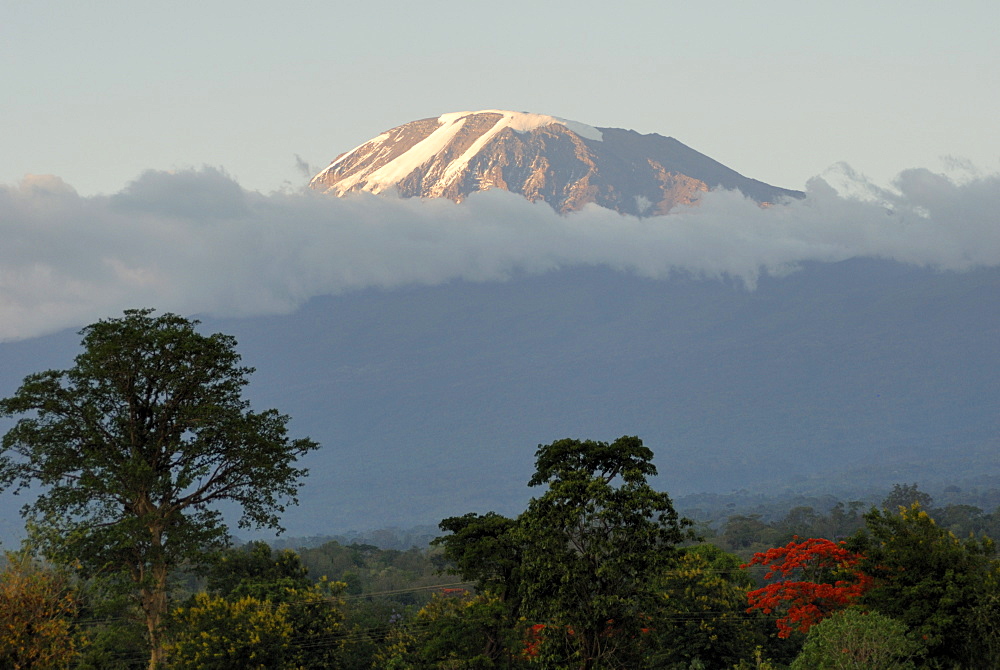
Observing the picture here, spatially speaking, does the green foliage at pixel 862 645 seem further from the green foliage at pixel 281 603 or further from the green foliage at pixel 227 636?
the green foliage at pixel 281 603

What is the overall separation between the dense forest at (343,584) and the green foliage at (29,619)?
7cm

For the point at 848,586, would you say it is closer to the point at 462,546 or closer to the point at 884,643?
the point at 884,643

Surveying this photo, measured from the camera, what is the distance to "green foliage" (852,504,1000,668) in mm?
41188

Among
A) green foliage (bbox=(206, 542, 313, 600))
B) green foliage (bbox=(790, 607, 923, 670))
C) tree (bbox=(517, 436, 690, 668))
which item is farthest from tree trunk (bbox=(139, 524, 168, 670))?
green foliage (bbox=(790, 607, 923, 670))

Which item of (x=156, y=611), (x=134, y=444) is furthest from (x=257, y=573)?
(x=134, y=444)

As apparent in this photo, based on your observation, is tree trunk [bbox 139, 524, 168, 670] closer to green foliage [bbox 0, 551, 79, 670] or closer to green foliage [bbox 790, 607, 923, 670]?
green foliage [bbox 0, 551, 79, 670]

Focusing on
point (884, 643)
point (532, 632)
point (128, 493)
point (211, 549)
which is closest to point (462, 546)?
point (532, 632)

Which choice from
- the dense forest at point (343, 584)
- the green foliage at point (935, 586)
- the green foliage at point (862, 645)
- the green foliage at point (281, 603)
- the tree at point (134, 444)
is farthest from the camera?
the green foliage at point (281, 603)

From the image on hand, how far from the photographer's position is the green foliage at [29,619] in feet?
115

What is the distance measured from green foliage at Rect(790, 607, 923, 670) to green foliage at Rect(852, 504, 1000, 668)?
2.86 meters

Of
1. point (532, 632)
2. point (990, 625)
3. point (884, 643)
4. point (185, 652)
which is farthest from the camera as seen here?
point (532, 632)

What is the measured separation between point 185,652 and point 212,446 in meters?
8.63

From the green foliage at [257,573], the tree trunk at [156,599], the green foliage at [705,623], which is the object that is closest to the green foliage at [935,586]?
the green foliage at [705,623]

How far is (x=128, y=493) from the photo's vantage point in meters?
47.3
